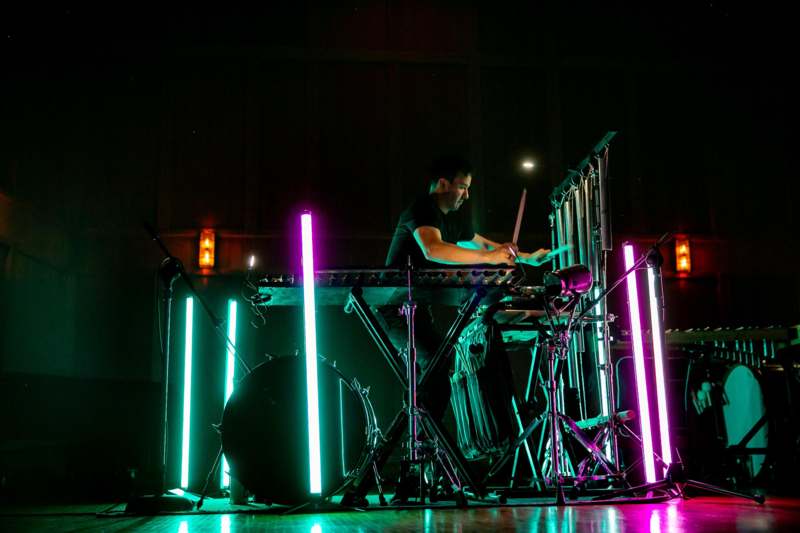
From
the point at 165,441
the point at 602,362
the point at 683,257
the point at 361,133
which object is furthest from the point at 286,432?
the point at 683,257

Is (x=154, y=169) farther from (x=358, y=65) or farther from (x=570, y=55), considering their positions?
(x=570, y=55)

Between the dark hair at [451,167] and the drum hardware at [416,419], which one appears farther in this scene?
the dark hair at [451,167]

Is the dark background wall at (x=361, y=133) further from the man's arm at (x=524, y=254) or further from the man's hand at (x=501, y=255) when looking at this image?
the man's hand at (x=501, y=255)

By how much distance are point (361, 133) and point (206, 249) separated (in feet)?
6.49

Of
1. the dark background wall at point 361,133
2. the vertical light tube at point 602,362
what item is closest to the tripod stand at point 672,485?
the vertical light tube at point 602,362

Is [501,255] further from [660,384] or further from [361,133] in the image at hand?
[361,133]

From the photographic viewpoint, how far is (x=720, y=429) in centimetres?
611

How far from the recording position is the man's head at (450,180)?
473 centimetres

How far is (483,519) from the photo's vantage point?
325 centimetres

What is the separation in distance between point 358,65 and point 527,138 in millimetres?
1923

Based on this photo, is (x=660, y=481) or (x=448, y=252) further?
(x=448, y=252)

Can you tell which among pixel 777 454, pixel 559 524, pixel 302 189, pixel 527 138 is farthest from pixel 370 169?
pixel 559 524

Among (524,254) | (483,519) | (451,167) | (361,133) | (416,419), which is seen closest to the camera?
(483,519)

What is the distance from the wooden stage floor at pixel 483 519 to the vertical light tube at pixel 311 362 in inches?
8.1
